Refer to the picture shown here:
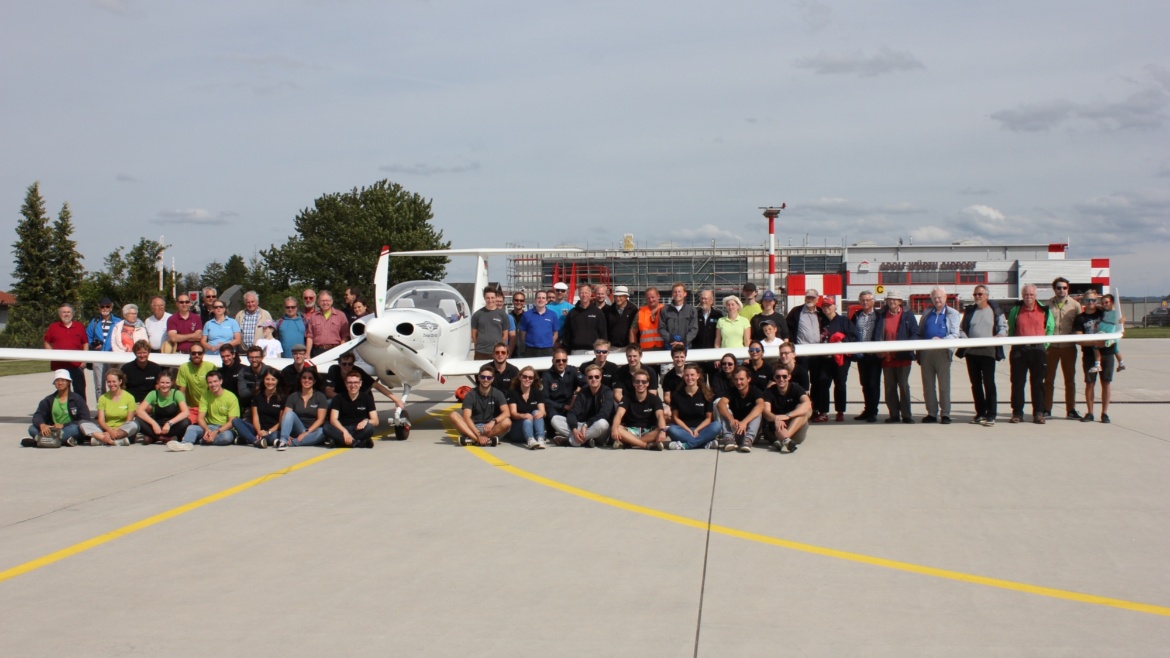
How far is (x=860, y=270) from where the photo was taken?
58.9m

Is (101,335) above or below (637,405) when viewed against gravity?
above

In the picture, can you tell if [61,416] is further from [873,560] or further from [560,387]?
[873,560]

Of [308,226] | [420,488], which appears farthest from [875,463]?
[308,226]

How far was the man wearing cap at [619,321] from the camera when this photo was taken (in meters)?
11.8

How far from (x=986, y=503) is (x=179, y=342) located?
976cm

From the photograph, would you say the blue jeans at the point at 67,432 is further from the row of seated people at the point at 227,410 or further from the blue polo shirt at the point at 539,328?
the blue polo shirt at the point at 539,328

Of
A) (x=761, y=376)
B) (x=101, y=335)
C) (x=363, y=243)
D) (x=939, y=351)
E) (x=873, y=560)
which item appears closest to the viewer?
(x=873, y=560)

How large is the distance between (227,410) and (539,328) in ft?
13.7

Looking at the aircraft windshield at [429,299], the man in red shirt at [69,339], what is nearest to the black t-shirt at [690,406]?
the aircraft windshield at [429,299]

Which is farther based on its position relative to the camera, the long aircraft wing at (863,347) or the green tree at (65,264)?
the green tree at (65,264)

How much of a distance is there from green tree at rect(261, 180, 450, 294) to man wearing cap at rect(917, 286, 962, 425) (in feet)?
148

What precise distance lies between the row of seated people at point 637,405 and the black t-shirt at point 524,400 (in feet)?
0.04

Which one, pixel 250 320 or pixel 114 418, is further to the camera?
pixel 250 320

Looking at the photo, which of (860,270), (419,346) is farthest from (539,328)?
(860,270)
